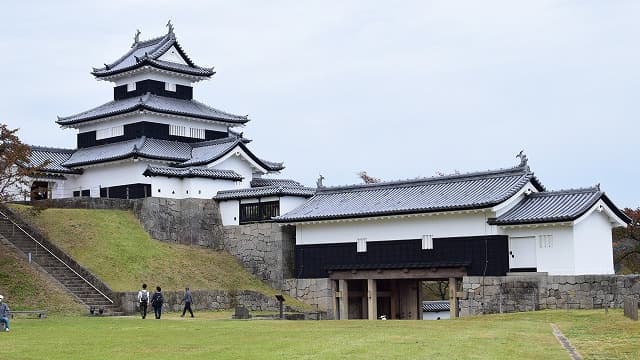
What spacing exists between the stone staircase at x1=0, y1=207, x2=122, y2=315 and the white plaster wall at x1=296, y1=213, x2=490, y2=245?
1279 cm

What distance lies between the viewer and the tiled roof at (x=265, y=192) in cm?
5206

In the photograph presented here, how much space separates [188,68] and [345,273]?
2171cm

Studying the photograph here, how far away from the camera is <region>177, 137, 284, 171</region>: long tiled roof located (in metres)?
55.9

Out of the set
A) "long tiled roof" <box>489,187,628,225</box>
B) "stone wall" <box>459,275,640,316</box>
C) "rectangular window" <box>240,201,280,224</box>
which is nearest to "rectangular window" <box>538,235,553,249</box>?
"long tiled roof" <box>489,187,628,225</box>

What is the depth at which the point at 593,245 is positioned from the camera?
41.6 meters

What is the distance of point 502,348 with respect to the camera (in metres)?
23.7

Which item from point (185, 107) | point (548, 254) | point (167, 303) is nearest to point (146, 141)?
point (185, 107)

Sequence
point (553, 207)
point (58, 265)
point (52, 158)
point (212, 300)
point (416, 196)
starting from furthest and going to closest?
1. point (52, 158)
2. point (416, 196)
3. point (212, 300)
4. point (58, 265)
5. point (553, 207)

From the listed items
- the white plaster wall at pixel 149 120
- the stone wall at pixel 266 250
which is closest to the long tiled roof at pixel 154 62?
the white plaster wall at pixel 149 120

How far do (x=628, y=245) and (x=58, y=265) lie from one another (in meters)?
40.4

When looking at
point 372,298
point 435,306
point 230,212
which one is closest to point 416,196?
point 372,298

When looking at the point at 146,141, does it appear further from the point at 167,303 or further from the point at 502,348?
the point at 502,348

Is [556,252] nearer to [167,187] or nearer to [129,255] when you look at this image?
[129,255]

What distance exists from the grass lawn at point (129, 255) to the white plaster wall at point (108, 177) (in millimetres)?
4945
